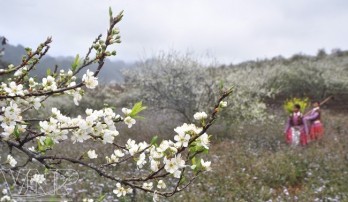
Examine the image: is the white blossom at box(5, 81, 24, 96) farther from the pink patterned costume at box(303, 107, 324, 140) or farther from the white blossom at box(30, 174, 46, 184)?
the pink patterned costume at box(303, 107, 324, 140)

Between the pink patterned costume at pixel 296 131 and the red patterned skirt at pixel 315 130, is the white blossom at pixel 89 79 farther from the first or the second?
the red patterned skirt at pixel 315 130

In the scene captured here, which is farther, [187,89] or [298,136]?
[187,89]

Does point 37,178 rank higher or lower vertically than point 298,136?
higher

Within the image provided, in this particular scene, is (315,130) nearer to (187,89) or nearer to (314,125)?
(314,125)

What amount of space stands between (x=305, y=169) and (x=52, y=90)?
8.86 metres

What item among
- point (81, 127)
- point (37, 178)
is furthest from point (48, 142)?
point (37, 178)

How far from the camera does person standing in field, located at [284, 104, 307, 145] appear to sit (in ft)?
43.8

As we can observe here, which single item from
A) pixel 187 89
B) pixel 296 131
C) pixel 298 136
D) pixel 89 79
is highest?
pixel 89 79

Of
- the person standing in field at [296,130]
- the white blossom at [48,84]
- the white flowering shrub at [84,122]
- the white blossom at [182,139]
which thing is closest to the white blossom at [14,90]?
the white flowering shrub at [84,122]

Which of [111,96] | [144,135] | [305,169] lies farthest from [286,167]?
[111,96]

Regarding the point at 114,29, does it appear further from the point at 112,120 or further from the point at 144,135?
the point at 144,135

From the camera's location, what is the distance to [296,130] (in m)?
13.4

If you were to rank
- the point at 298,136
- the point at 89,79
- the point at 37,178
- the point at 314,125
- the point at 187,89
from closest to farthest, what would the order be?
the point at 89,79, the point at 37,178, the point at 298,136, the point at 314,125, the point at 187,89

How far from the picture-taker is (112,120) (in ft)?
8.07
